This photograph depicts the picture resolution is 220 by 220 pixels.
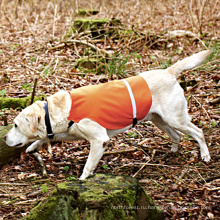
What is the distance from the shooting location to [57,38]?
1080cm

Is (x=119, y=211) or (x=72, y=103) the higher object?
(x=72, y=103)

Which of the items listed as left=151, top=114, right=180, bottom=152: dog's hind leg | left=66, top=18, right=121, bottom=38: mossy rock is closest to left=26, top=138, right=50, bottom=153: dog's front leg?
left=151, top=114, right=180, bottom=152: dog's hind leg

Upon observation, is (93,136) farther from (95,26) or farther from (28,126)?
(95,26)

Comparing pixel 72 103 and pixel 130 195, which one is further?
pixel 72 103

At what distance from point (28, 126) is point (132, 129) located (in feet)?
8.66

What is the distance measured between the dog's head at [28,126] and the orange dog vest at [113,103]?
→ 0.47 metres

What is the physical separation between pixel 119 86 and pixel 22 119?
5.18ft

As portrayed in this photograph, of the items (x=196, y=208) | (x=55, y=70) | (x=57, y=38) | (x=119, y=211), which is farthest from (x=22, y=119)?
(x=57, y=38)

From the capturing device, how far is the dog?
4.21m

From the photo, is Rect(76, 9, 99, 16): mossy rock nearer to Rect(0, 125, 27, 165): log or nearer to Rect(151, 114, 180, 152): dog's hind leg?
Rect(151, 114, 180, 152): dog's hind leg

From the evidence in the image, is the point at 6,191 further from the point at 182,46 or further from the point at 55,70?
the point at 182,46

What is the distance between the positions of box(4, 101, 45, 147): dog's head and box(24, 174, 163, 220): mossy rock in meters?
1.29

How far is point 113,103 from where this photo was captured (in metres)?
4.32

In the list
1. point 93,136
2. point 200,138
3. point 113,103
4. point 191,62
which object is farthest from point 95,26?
point 93,136
